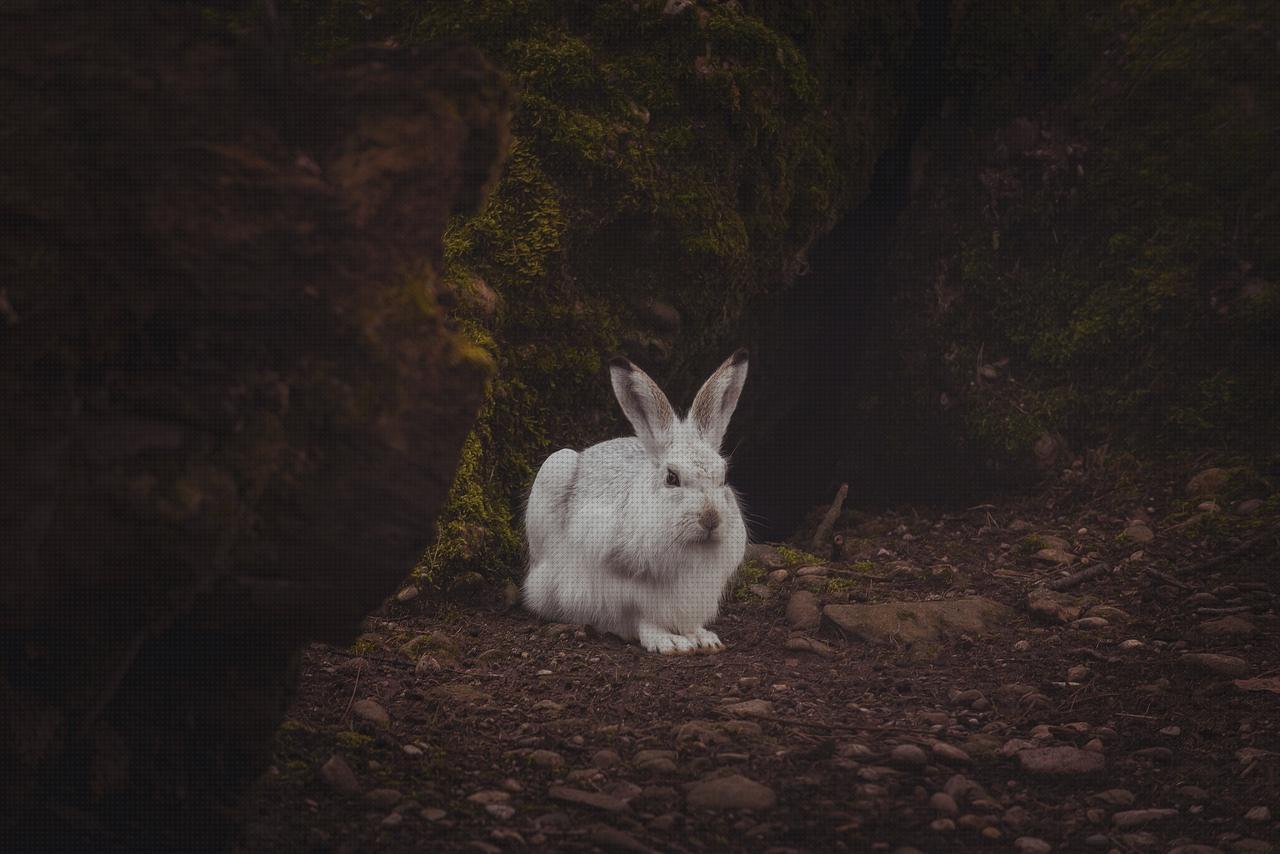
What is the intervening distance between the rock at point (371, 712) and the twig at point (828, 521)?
3.76 m

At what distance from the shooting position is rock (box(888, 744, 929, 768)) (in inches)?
144

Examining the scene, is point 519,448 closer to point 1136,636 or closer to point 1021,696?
point 1021,696

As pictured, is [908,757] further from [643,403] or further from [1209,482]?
[1209,482]

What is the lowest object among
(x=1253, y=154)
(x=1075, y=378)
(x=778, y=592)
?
(x=778, y=592)

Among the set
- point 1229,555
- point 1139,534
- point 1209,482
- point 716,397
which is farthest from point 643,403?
point 1209,482

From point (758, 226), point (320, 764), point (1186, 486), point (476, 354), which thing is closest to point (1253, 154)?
point (1186, 486)

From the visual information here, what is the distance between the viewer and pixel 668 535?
5176 millimetres

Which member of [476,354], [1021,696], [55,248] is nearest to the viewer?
[55,248]

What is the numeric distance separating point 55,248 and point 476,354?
1.06 m

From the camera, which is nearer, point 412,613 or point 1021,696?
point 1021,696

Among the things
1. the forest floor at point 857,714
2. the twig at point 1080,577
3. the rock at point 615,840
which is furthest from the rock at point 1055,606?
the rock at point 615,840

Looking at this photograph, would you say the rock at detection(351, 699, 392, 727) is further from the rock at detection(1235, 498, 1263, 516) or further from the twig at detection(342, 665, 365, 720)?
the rock at detection(1235, 498, 1263, 516)

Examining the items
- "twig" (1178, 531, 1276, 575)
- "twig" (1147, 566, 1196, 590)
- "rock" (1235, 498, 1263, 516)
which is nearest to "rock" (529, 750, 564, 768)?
"twig" (1147, 566, 1196, 590)

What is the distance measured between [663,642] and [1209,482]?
382 cm
